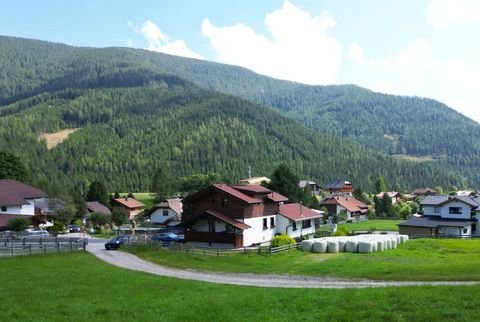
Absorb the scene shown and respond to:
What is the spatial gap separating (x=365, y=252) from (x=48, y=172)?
154 meters

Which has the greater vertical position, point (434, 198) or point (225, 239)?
point (434, 198)

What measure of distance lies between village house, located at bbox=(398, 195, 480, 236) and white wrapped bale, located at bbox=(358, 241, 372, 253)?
2967 centimetres

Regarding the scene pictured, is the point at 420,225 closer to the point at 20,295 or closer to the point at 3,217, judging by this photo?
the point at 3,217

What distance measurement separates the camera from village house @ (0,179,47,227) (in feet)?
229

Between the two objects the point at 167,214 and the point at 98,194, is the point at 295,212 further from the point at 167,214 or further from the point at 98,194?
the point at 98,194

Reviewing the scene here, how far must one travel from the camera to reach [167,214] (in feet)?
310

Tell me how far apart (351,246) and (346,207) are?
73.3 metres

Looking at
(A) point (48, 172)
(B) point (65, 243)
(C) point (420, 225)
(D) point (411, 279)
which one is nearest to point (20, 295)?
(D) point (411, 279)

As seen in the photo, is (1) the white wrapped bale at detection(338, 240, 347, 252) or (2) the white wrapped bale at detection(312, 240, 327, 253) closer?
(2) the white wrapped bale at detection(312, 240, 327, 253)

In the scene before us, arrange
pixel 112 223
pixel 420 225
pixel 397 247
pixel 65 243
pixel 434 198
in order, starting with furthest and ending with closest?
pixel 112 223, pixel 434 198, pixel 420 225, pixel 397 247, pixel 65 243

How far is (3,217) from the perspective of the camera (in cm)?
6725

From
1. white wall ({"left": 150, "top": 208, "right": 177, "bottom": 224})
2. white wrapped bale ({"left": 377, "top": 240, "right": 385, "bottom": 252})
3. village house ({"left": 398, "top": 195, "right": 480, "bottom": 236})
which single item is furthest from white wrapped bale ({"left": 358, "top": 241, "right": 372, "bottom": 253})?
white wall ({"left": 150, "top": 208, "right": 177, "bottom": 224})

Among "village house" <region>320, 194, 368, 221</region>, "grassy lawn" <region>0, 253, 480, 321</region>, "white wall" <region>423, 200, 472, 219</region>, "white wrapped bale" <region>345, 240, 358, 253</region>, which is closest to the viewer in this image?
"grassy lawn" <region>0, 253, 480, 321</region>

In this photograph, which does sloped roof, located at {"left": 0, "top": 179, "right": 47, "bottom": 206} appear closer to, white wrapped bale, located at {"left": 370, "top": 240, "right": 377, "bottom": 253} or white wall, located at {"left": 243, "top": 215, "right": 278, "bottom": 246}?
white wall, located at {"left": 243, "top": 215, "right": 278, "bottom": 246}
